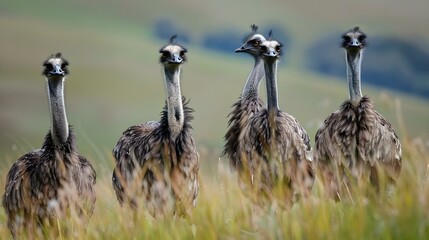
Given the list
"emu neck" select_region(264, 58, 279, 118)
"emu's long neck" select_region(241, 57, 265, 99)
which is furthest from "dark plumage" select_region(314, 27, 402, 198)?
"emu's long neck" select_region(241, 57, 265, 99)

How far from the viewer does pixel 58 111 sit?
515 cm

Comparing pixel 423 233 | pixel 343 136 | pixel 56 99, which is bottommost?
pixel 423 233

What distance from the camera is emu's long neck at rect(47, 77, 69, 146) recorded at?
16.9 ft

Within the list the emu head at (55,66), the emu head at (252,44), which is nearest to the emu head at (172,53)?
the emu head at (55,66)

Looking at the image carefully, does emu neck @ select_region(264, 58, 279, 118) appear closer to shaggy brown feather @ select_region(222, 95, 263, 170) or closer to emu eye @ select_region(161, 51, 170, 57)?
shaggy brown feather @ select_region(222, 95, 263, 170)

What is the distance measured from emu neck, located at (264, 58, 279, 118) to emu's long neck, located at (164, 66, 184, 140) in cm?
59

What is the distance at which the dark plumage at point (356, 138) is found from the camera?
5.02m

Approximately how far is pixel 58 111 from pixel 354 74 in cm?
200

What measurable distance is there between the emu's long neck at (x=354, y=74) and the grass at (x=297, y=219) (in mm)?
690

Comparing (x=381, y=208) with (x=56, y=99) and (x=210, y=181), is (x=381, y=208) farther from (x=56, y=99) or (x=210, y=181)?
(x=56, y=99)

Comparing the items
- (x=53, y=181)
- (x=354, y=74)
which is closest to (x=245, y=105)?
(x=354, y=74)

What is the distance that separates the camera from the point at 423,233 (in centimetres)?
341

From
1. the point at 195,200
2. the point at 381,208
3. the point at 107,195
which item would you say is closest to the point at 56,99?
the point at 107,195

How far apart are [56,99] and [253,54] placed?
1.73 meters
